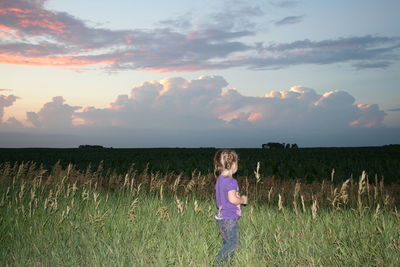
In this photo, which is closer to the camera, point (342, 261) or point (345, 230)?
point (342, 261)

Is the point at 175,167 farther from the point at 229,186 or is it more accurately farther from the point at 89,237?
the point at 229,186

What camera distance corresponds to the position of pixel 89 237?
6527mm

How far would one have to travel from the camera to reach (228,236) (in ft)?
16.8

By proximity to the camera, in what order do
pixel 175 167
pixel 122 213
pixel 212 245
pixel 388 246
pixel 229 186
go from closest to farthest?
pixel 229 186 → pixel 388 246 → pixel 212 245 → pixel 122 213 → pixel 175 167

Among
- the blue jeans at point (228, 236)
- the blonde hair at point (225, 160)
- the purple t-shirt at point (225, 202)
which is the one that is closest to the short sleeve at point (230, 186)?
the purple t-shirt at point (225, 202)

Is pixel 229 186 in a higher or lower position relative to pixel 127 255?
higher

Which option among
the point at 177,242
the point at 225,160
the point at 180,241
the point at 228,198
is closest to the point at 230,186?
the point at 228,198

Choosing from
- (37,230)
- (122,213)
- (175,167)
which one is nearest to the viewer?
(37,230)

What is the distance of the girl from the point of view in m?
4.97

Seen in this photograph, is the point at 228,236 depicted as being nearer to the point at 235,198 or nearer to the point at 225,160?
the point at 235,198

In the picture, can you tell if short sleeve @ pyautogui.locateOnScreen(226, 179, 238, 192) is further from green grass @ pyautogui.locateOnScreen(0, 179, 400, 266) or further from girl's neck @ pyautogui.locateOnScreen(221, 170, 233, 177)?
green grass @ pyautogui.locateOnScreen(0, 179, 400, 266)

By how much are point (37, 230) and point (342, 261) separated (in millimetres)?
4955

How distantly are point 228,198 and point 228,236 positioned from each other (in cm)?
50

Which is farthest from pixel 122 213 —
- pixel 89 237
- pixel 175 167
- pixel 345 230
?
pixel 175 167
